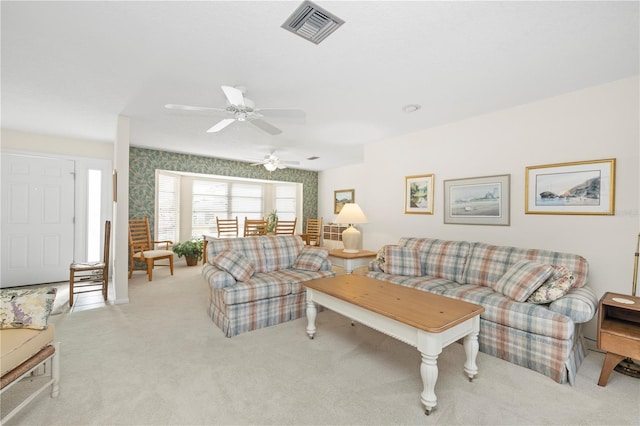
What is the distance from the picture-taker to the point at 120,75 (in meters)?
2.48

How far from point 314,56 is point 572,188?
269 cm

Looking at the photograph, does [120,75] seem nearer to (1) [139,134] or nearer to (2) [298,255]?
(1) [139,134]

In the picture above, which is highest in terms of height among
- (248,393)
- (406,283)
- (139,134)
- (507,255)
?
(139,134)

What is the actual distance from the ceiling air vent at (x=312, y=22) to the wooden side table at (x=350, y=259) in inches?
103

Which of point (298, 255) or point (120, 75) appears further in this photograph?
point (298, 255)

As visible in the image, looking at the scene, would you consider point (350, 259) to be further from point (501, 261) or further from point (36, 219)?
point (36, 219)

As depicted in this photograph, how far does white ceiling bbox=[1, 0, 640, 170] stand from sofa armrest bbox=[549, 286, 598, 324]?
70.3 inches

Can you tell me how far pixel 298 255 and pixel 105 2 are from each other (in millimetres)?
2959

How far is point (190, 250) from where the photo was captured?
19.7 ft

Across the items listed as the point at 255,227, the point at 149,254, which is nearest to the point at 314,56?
the point at 149,254

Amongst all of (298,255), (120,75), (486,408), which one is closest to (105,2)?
(120,75)

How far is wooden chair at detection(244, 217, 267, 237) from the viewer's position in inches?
253

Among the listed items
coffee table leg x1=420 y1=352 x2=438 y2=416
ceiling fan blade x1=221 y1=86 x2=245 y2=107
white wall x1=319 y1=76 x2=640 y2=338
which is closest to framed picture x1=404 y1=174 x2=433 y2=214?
white wall x1=319 y1=76 x2=640 y2=338

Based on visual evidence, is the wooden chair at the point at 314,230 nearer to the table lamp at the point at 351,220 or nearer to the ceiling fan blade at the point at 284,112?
the table lamp at the point at 351,220
